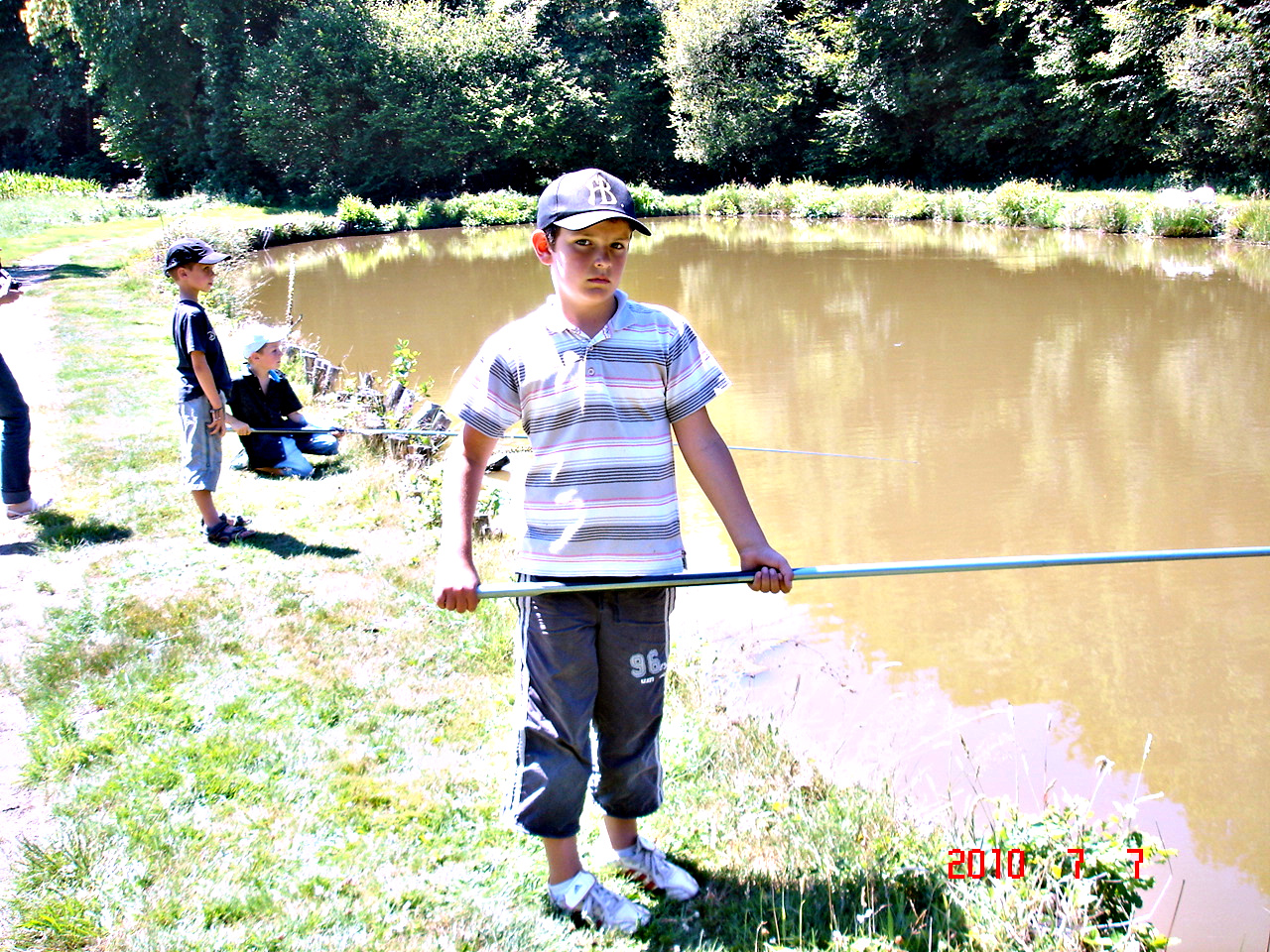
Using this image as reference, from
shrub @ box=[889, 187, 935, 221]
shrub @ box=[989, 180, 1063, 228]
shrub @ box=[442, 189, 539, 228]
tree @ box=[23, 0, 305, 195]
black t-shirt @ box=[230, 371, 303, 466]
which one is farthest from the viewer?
tree @ box=[23, 0, 305, 195]

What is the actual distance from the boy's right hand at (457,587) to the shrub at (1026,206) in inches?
922

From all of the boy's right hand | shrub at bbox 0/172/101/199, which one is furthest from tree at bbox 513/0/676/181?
the boy's right hand

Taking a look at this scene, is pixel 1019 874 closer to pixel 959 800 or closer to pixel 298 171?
pixel 959 800

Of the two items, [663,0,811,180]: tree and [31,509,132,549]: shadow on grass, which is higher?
[663,0,811,180]: tree

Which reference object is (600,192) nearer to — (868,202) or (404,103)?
(868,202)

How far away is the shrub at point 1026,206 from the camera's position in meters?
23.6

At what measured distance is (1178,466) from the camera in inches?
303

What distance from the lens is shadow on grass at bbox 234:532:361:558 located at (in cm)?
525

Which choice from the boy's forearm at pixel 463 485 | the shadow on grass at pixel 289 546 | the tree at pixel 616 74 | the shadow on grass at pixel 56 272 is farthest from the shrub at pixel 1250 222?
the tree at pixel 616 74

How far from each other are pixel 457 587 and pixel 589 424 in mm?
470

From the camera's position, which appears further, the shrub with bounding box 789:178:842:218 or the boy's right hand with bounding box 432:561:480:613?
the shrub with bounding box 789:178:842:218

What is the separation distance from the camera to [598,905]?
8.66 feet

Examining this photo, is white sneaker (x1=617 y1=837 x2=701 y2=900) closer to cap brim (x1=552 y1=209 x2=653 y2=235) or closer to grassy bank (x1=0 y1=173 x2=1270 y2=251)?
cap brim (x1=552 y1=209 x2=653 y2=235)

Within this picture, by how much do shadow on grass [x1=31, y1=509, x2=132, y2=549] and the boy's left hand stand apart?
3784 millimetres
